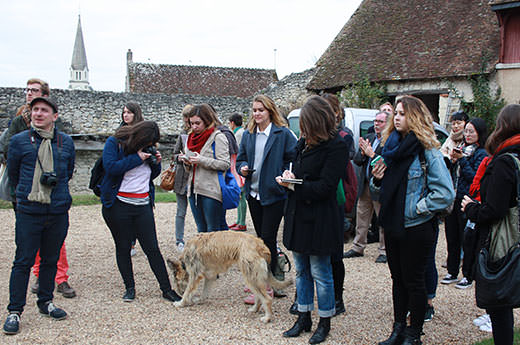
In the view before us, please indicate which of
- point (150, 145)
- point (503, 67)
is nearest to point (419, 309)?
point (150, 145)

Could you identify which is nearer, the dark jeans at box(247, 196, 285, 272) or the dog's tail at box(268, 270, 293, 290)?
the dog's tail at box(268, 270, 293, 290)

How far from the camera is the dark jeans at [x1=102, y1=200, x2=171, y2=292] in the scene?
4578 mm

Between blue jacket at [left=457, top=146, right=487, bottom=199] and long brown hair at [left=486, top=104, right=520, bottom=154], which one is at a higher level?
long brown hair at [left=486, top=104, right=520, bottom=154]

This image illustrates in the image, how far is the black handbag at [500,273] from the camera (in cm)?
298

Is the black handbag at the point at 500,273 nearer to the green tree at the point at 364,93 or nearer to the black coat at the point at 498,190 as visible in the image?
the black coat at the point at 498,190

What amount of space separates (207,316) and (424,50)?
1415 centimetres

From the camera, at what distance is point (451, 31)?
1557 cm

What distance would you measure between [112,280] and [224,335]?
222cm

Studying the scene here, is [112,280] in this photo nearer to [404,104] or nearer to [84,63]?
[404,104]

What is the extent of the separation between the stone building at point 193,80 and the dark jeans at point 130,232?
29612 mm

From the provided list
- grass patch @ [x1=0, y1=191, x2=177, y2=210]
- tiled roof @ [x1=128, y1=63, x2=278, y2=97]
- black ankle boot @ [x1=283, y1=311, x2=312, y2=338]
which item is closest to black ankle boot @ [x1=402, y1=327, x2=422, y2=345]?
black ankle boot @ [x1=283, y1=311, x2=312, y2=338]

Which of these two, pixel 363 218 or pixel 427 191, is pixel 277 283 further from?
pixel 363 218

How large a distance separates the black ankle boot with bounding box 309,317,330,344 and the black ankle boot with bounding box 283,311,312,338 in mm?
148

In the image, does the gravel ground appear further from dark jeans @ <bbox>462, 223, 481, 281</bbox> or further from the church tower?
the church tower
